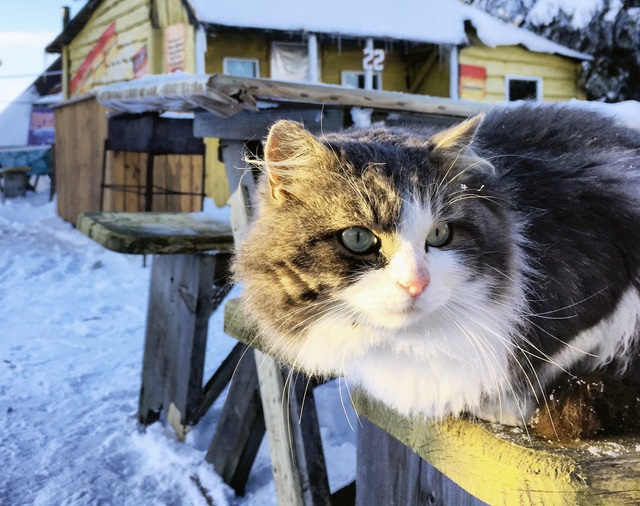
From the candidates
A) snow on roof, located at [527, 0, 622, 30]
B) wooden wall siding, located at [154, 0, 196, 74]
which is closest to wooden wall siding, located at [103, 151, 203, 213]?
wooden wall siding, located at [154, 0, 196, 74]

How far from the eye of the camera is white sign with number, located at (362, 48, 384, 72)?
352 inches

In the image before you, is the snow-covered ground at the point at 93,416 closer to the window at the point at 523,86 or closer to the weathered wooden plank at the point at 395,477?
the weathered wooden plank at the point at 395,477

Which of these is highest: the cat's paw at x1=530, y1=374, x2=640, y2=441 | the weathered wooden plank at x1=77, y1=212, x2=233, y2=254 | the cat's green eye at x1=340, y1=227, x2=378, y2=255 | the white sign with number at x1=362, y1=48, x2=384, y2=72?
the white sign with number at x1=362, y1=48, x2=384, y2=72

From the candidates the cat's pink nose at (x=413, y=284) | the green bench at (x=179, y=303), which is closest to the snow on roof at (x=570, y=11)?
the green bench at (x=179, y=303)

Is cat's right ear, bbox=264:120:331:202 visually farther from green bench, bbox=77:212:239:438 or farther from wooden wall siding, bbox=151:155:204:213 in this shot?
wooden wall siding, bbox=151:155:204:213

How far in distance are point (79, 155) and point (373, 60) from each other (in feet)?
15.4

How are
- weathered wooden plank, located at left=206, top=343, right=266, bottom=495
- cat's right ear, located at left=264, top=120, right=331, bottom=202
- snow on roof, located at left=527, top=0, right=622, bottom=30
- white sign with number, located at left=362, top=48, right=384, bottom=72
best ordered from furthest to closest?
1. snow on roof, located at left=527, top=0, right=622, bottom=30
2. white sign with number, located at left=362, top=48, right=384, bottom=72
3. weathered wooden plank, located at left=206, top=343, right=266, bottom=495
4. cat's right ear, located at left=264, top=120, right=331, bottom=202

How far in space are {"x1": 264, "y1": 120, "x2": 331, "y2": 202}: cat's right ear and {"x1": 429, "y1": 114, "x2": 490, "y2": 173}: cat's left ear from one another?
24 centimetres

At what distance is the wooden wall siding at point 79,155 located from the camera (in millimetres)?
8343

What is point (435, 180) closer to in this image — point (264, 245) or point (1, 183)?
point (264, 245)

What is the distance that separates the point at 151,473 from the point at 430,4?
8612 mm

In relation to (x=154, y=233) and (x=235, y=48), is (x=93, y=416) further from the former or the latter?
(x=235, y=48)

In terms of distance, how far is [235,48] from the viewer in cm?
877

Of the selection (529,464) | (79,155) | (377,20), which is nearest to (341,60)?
(377,20)
